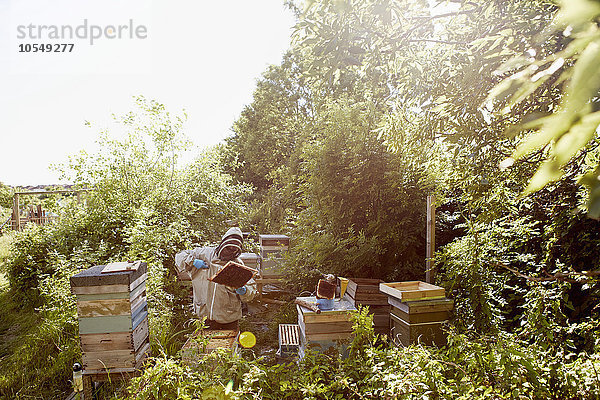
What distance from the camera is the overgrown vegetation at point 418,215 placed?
7.14 ft

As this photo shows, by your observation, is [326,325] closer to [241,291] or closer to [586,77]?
[241,291]

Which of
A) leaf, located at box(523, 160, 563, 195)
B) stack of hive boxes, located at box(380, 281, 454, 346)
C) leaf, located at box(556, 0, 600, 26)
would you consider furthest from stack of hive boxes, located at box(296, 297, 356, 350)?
leaf, located at box(556, 0, 600, 26)

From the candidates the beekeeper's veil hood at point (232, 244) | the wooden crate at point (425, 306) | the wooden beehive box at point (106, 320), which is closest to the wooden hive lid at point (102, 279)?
the wooden beehive box at point (106, 320)

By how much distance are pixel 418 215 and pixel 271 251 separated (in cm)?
262

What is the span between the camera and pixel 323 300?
12.1ft

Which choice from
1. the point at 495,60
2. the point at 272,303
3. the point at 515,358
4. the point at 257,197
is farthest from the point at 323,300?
the point at 257,197

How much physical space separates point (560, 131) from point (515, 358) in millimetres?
2573

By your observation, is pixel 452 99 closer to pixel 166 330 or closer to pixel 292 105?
pixel 166 330

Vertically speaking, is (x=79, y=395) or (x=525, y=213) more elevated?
(x=525, y=213)

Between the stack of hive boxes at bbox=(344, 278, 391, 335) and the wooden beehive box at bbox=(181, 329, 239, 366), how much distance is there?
1.35 metres

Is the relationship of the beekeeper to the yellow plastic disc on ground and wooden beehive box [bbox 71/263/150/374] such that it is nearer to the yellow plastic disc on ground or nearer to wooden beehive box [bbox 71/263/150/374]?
the yellow plastic disc on ground

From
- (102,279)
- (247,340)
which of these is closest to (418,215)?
(247,340)

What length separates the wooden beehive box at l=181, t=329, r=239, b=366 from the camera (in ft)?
9.43

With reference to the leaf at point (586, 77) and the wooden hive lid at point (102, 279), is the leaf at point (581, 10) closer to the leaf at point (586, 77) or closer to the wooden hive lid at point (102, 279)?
the leaf at point (586, 77)
